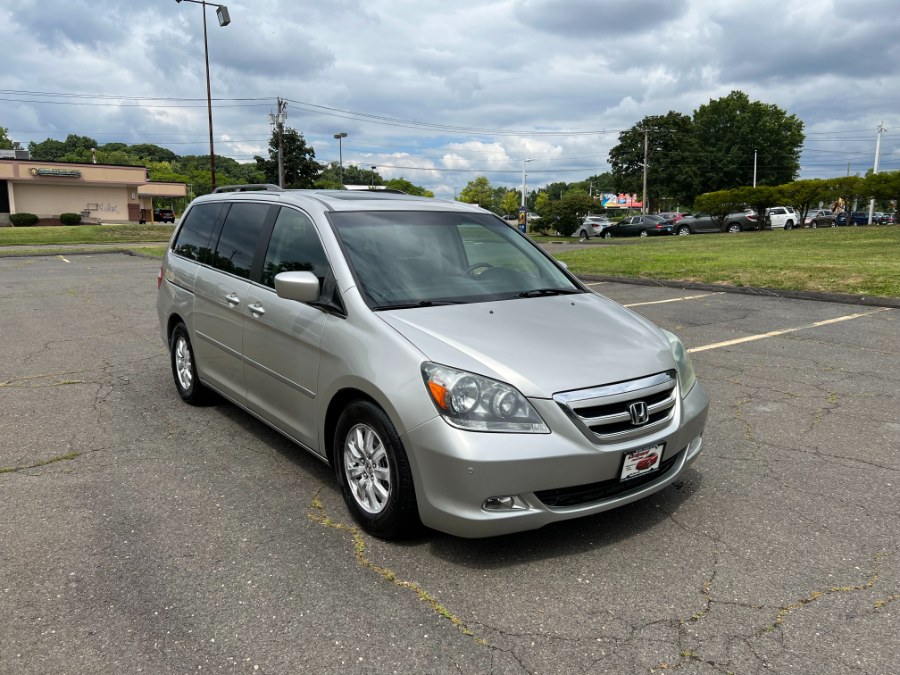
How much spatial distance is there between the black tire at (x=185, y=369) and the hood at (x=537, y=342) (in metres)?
2.68

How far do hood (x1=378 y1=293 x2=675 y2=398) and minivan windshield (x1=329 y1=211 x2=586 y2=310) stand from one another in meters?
0.20

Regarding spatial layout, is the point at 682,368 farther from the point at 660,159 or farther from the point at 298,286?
the point at 660,159

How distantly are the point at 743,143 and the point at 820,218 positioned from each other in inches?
1434

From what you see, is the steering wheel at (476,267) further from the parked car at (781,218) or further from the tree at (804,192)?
the parked car at (781,218)

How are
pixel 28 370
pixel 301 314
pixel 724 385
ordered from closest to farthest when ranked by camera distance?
pixel 301 314, pixel 724 385, pixel 28 370

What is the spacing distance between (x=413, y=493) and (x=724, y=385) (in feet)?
13.4

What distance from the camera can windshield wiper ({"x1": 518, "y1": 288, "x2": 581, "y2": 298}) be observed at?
4117 millimetres

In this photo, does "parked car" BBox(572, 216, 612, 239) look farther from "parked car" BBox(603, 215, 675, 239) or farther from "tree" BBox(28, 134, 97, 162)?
"tree" BBox(28, 134, 97, 162)

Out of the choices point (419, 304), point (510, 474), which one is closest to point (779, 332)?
point (419, 304)

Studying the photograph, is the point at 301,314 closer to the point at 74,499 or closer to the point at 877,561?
the point at 74,499

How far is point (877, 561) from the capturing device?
10.4 feet

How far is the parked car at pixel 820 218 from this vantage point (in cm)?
4212

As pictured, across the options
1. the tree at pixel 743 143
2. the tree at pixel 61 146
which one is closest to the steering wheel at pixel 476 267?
the tree at pixel 743 143

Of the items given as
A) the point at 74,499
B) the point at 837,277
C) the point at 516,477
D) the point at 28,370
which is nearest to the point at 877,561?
the point at 516,477
